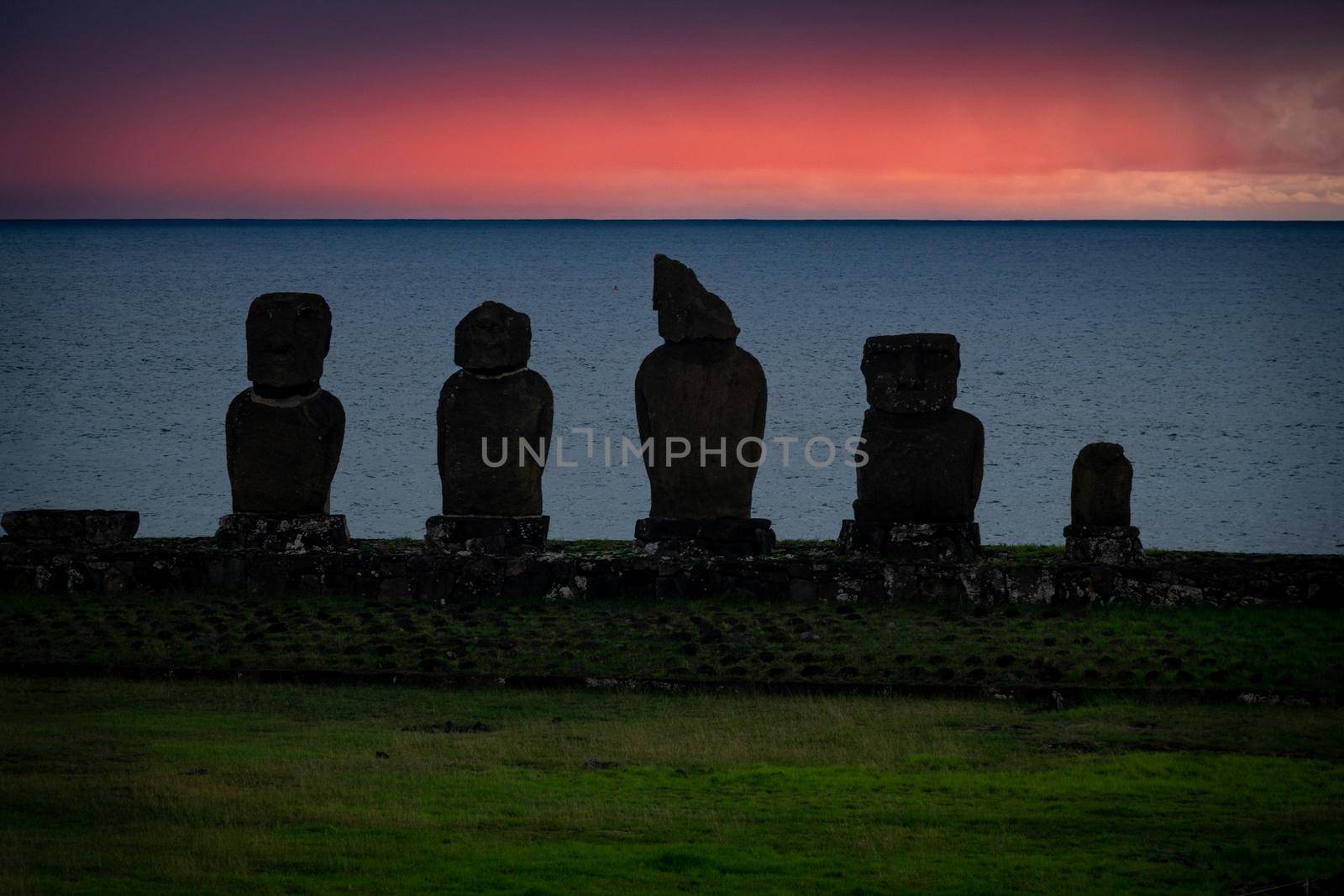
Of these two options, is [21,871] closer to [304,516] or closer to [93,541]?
[304,516]

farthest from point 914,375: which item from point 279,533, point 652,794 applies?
point 652,794

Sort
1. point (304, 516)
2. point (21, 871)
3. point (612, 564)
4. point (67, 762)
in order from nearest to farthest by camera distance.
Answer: point (21, 871) → point (67, 762) → point (612, 564) → point (304, 516)

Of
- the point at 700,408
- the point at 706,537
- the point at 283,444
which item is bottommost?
the point at 706,537

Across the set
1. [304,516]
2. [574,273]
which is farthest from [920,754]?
[574,273]

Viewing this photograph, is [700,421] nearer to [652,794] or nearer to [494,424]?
[494,424]

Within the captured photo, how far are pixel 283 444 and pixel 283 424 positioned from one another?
0.20 meters

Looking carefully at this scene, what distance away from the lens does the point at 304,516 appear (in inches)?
750

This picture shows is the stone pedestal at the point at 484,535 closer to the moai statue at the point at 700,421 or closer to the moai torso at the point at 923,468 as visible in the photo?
the moai statue at the point at 700,421

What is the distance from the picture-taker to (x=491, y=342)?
1909cm

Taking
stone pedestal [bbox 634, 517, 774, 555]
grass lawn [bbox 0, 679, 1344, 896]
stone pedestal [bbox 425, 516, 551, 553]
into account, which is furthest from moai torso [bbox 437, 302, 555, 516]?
grass lawn [bbox 0, 679, 1344, 896]

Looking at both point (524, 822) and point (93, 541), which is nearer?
point (524, 822)

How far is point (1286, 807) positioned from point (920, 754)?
2.33 m

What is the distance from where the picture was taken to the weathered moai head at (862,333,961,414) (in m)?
18.6

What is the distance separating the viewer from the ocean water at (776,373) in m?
37.9
